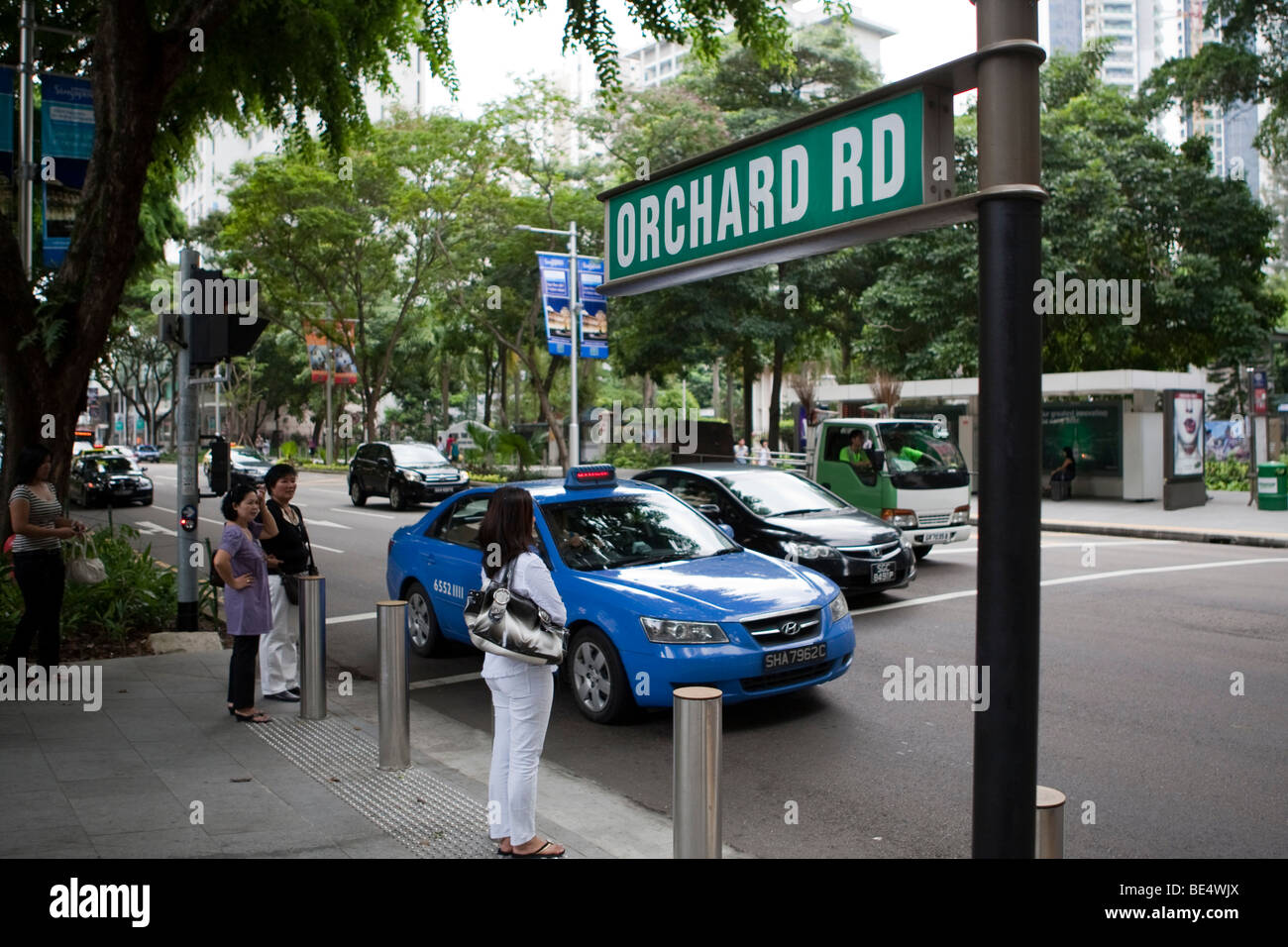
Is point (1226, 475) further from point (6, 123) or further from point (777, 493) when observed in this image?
point (6, 123)

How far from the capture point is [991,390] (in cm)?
246

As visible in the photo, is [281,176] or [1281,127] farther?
[281,176]

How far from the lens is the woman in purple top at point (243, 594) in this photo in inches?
280

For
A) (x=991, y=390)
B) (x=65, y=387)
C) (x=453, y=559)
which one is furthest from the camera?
(x=65, y=387)

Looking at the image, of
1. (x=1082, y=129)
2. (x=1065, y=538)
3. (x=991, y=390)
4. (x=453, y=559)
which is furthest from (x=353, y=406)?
Answer: (x=991, y=390)

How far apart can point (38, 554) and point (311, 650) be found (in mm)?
2199

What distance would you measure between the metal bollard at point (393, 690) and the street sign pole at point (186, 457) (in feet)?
13.5

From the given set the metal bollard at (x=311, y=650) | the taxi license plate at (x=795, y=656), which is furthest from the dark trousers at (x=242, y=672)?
the taxi license plate at (x=795, y=656)

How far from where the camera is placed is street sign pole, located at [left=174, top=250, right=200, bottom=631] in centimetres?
943

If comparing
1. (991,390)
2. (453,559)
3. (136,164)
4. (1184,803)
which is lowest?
(1184,803)

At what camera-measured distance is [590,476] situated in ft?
27.3

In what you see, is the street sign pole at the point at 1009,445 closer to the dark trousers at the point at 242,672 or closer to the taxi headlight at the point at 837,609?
the taxi headlight at the point at 837,609
